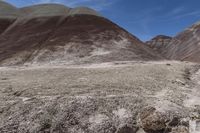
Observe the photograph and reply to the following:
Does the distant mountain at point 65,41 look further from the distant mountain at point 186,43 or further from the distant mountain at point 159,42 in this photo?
the distant mountain at point 159,42

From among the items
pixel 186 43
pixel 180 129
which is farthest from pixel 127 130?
pixel 186 43

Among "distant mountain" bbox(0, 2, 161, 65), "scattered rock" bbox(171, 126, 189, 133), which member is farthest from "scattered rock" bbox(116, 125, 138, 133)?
"distant mountain" bbox(0, 2, 161, 65)

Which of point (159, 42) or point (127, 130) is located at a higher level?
point (159, 42)

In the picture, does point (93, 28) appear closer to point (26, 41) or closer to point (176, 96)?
point (26, 41)

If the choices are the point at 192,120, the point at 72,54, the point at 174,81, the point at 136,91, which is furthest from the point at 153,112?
the point at 72,54

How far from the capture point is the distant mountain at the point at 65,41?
41444 mm

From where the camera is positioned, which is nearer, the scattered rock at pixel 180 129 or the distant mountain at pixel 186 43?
the scattered rock at pixel 180 129

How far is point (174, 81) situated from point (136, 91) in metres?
5.01

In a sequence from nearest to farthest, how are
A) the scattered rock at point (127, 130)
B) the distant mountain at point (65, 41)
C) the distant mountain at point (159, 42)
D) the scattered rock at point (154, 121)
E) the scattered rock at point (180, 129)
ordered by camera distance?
the scattered rock at point (180, 129)
the scattered rock at point (154, 121)
the scattered rock at point (127, 130)
the distant mountain at point (65, 41)
the distant mountain at point (159, 42)

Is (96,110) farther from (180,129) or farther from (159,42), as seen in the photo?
(159,42)

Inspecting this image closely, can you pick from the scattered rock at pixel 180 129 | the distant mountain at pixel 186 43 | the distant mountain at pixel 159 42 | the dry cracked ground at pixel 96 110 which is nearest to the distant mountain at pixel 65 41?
the dry cracked ground at pixel 96 110

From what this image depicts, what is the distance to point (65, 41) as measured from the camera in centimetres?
4816

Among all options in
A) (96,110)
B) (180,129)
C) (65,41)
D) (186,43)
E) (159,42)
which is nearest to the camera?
(180,129)

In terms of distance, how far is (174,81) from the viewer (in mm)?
17594
